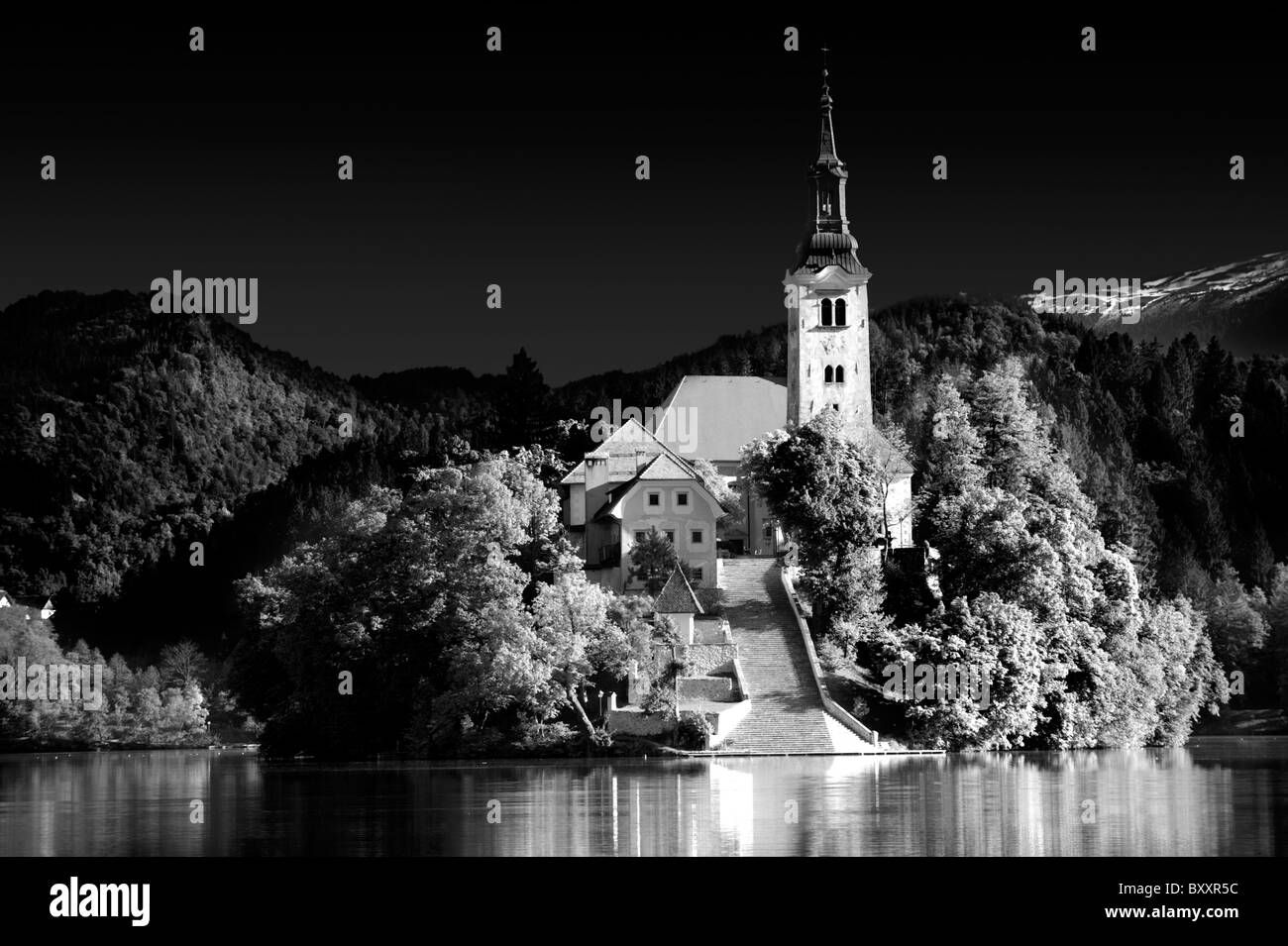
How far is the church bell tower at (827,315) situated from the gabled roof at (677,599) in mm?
20316

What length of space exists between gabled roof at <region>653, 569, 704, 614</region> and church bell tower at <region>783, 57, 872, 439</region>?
20.3 m

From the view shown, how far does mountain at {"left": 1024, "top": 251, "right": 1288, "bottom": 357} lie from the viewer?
185 metres

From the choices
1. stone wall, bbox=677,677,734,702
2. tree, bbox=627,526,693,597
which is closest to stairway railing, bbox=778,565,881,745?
stone wall, bbox=677,677,734,702

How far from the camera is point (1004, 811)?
139 feet

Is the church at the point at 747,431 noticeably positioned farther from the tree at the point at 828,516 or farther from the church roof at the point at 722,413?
the tree at the point at 828,516

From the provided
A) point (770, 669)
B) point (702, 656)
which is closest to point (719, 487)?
point (702, 656)

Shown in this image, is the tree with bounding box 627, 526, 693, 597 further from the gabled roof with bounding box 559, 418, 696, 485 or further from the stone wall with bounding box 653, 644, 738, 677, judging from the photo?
the stone wall with bounding box 653, 644, 738, 677

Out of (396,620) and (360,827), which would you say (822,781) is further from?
(396,620)

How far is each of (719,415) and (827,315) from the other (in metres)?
8.31

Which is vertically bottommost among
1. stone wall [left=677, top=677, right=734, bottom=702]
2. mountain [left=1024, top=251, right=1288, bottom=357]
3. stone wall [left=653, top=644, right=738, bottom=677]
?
stone wall [left=677, top=677, right=734, bottom=702]

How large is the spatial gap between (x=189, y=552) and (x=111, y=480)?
17721 millimetres

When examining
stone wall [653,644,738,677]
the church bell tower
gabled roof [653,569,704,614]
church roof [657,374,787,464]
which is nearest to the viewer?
stone wall [653,644,738,677]

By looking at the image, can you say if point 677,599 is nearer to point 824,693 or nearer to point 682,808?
point 824,693
